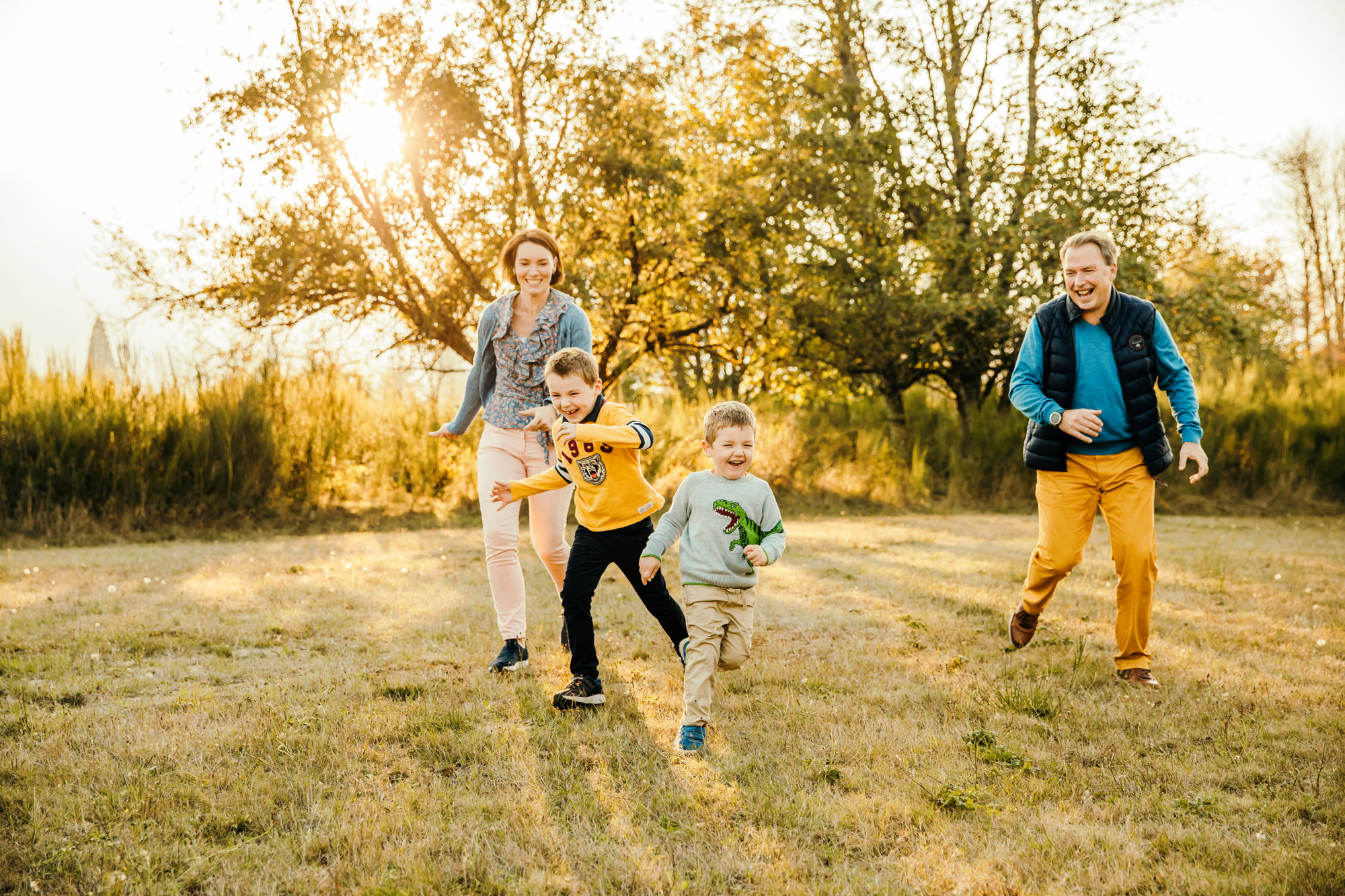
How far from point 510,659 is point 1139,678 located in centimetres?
306

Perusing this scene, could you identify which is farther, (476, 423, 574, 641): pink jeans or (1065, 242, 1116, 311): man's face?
(476, 423, 574, 641): pink jeans

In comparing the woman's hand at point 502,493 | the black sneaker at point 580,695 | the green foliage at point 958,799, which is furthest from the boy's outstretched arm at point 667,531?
the green foliage at point 958,799

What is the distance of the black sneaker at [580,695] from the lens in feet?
12.8

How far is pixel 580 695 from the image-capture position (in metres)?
3.93

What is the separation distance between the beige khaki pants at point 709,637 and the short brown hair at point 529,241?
1.85 metres

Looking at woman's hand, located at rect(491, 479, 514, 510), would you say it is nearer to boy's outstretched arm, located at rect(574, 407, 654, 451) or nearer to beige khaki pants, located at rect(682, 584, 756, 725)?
boy's outstretched arm, located at rect(574, 407, 654, 451)

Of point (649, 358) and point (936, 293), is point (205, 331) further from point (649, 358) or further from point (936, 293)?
point (936, 293)

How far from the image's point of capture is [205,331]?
12016mm

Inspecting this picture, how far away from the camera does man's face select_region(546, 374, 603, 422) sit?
4020mm

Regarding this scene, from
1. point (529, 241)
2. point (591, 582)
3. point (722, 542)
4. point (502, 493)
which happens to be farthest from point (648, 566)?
point (529, 241)

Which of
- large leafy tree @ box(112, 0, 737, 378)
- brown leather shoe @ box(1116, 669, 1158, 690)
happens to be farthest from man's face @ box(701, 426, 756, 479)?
large leafy tree @ box(112, 0, 737, 378)

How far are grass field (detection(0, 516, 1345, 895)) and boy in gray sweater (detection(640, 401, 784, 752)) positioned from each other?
37cm

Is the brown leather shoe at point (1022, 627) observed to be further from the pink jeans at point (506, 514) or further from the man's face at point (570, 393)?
the man's face at point (570, 393)

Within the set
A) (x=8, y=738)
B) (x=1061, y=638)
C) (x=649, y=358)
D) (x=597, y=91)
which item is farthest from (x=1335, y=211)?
(x=8, y=738)
